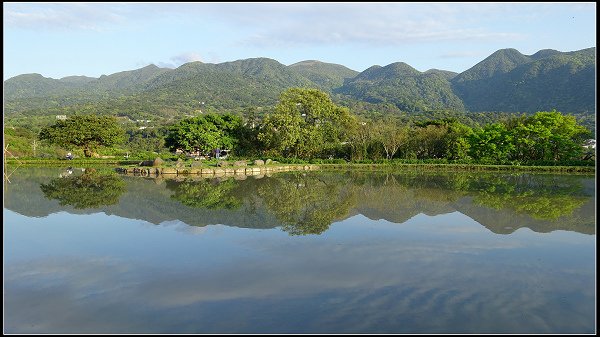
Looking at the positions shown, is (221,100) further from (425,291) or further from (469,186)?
(425,291)

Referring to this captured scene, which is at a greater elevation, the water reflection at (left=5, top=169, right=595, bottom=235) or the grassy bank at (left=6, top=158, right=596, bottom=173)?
the water reflection at (left=5, top=169, right=595, bottom=235)

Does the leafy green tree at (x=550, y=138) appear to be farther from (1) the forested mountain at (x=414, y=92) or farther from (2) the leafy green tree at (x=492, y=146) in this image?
(1) the forested mountain at (x=414, y=92)

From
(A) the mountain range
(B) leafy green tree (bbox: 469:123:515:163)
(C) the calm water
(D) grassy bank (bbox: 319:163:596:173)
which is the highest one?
(A) the mountain range

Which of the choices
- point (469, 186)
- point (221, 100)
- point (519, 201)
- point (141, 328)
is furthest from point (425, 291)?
point (221, 100)

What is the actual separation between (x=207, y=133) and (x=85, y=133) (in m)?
12.1

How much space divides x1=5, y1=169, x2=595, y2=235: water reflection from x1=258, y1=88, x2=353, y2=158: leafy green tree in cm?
1674

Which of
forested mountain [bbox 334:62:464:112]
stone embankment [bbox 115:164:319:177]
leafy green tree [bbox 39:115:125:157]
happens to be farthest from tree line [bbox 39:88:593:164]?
forested mountain [bbox 334:62:464:112]

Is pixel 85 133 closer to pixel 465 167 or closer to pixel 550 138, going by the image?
pixel 465 167

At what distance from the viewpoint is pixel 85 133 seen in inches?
1758

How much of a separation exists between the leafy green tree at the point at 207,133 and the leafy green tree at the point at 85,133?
19.3ft

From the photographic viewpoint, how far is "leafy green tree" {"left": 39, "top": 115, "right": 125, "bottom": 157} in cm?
4444

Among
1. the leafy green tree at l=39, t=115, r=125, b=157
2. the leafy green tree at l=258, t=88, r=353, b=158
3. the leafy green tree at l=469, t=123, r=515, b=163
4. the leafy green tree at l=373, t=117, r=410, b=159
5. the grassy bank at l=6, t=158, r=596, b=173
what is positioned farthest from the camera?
the leafy green tree at l=39, t=115, r=125, b=157

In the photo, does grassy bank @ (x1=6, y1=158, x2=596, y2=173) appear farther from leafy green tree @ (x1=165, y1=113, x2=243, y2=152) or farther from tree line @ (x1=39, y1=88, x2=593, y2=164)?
leafy green tree @ (x1=165, y1=113, x2=243, y2=152)

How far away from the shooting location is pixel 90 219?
506 inches
